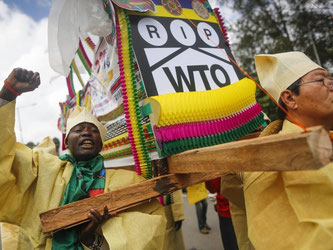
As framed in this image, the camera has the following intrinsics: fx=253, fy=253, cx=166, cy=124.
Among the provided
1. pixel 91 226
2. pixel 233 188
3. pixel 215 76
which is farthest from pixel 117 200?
pixel 215 76

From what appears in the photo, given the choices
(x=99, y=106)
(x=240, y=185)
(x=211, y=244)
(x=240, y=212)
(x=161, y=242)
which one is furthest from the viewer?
(x=211, y=244)

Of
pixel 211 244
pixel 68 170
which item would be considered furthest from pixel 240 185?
pixel 211 244

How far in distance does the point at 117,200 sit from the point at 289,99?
41.7 inches

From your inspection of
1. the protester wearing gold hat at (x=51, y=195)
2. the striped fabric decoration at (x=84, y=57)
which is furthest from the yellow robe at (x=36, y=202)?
the striped fabric decoration at (x=84, y=57)

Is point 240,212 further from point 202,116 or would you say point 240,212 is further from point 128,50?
point 128,50

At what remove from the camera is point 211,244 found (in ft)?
12.7

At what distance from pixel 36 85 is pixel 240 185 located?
137 centimetres

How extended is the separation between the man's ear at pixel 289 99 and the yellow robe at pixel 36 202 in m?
0.97

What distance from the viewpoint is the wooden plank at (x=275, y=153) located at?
730 mm

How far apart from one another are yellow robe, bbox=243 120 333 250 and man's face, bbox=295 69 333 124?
0.35ft

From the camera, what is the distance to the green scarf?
1443mm

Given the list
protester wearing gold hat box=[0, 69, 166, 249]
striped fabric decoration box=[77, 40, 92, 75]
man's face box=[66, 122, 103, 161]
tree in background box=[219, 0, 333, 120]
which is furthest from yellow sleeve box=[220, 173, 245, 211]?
tree in background box=[219, 0, 333, 120]

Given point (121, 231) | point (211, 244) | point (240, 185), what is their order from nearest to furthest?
point (121, 231) < point (240, 185) < point (211, 244)

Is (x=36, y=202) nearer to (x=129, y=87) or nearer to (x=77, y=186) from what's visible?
(x=77, y=186)
